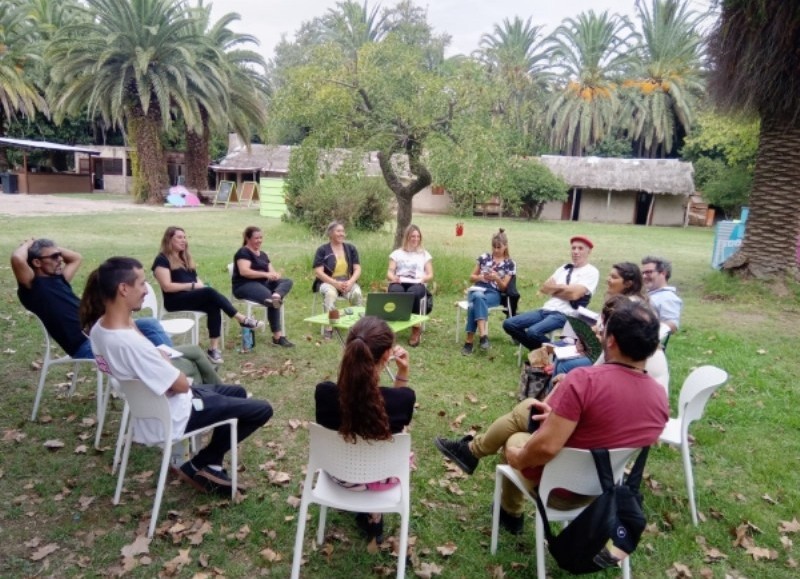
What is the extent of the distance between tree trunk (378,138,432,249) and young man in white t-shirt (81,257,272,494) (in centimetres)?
741

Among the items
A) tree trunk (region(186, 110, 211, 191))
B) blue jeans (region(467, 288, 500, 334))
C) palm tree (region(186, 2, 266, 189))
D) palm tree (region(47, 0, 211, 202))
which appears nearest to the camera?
blue jeans (region(467, 288, 500, 334))

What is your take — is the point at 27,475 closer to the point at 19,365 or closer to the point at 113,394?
the point at 113,394

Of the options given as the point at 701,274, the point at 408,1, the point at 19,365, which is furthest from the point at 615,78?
the point at 19,365

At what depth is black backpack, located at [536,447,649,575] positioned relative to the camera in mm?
2422

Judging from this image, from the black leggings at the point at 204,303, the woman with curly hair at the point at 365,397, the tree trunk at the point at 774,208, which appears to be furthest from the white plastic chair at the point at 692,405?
the tree trunk at the point at 774,208

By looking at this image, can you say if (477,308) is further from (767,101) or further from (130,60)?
(130,60)

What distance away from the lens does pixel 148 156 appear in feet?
86.9

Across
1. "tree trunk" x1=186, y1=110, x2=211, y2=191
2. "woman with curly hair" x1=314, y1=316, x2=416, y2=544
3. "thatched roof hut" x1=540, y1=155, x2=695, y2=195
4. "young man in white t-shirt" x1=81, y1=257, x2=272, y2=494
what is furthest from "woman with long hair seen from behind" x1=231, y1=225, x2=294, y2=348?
"thatched roof hut" x1=540, y1=155, x2=695, y2=195

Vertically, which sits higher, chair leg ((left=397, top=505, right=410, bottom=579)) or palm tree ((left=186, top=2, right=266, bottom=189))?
palm tree ((left=186, top=2, right=266, bottom=189))

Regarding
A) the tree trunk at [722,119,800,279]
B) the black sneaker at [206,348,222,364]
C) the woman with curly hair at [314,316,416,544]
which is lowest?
the black sneaker at [206,348,222,364]

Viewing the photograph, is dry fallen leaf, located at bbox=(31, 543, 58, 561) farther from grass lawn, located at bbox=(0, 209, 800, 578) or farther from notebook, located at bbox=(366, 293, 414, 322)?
notebook, located at bbox=(366, 293, 414, 322)

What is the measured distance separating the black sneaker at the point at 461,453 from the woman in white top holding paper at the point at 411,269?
3732 millimetres

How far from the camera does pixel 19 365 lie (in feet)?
17.9

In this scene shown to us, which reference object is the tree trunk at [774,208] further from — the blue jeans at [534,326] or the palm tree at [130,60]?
the palm tree at [130,60]
